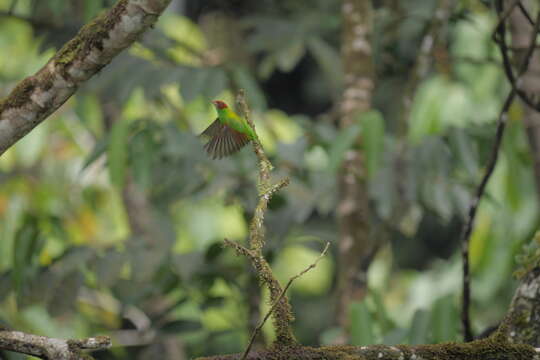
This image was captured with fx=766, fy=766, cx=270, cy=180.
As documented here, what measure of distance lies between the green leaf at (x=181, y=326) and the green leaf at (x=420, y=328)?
1003 mm

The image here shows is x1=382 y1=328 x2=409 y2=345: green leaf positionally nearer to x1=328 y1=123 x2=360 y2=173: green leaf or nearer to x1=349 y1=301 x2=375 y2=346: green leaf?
x1=349 y1=301 x2=375 y2=346: green leaf

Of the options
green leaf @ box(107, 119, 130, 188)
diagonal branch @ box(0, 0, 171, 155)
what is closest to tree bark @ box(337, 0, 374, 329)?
green leaf @ box(107, 119, 130, 188)

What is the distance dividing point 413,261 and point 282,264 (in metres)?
2.47

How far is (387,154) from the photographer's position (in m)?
3.01

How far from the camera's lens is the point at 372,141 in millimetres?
2568

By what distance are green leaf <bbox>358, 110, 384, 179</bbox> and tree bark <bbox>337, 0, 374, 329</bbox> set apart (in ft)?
1.24

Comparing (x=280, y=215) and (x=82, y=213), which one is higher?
(x=82, y=213)

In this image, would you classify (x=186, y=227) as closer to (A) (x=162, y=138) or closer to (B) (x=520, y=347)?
(A) (x=162, y=138)

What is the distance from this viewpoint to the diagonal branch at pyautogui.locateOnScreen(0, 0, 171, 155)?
133cm

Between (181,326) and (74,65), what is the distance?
178 centimetres

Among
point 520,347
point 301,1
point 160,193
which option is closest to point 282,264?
point 301,1

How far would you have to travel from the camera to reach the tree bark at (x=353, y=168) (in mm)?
3006

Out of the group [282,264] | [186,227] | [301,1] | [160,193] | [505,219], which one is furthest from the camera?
[282,264]

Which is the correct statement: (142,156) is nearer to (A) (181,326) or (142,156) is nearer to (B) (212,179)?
(B) (212,179)
